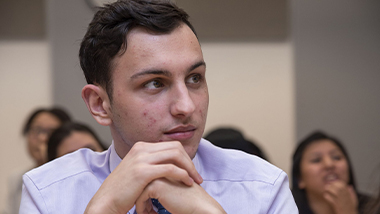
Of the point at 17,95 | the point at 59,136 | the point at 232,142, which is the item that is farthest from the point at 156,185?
the point at 17,95

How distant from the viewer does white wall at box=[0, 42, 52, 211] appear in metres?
3.93

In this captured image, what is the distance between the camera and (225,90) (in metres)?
3.91

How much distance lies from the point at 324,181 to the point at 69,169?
1.75 m

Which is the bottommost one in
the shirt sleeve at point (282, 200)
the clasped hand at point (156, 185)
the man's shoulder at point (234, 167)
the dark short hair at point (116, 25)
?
the shirt sleeve at point (282, 200)

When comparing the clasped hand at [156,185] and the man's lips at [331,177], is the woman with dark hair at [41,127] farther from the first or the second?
the clasped hand at [156,185]

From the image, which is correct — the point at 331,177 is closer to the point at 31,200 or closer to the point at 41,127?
the point at 31,200

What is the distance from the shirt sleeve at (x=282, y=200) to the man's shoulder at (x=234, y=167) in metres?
0.02

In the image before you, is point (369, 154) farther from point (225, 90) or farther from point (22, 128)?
point (22, 128)

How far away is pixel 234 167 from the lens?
125 cm

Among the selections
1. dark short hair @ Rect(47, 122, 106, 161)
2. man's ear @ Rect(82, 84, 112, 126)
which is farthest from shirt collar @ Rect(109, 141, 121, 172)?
dark short hair @ Rect(47, 122, 106, 161)

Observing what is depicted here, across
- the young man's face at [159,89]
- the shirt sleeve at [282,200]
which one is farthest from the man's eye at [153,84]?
the shirt sleeve at [282,200]

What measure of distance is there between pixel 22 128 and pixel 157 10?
321cm

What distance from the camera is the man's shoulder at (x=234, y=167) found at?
121cm

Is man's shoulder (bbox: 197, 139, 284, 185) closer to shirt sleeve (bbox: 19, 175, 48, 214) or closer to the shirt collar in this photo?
the shirt collar
